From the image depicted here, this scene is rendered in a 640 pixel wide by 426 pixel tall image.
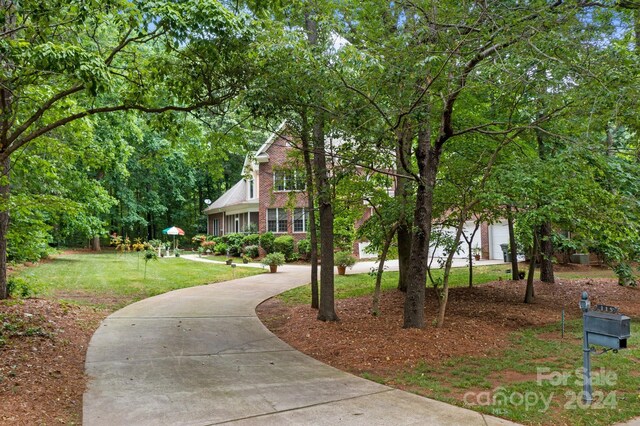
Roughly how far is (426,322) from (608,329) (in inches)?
179

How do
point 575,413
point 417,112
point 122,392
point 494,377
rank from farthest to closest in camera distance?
point 417,112, point 494,377, point 122,392, point 575,413

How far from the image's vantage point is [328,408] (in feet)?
14.9

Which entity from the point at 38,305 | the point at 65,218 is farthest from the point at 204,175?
the point at 38,305

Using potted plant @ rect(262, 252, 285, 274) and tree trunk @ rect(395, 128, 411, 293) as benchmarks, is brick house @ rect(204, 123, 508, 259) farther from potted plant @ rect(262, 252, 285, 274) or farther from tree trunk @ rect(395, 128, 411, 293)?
tree trunk @ rect(395, 128, 411, 293)

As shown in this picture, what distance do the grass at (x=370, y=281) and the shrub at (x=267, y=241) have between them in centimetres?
873

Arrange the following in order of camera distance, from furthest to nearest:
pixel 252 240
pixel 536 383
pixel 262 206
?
1. pixel 262 206
2. pixel 252 240
3. pixel 536 383

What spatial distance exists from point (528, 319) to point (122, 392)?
26.9 feet

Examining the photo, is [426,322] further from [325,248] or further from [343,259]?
[343,259]

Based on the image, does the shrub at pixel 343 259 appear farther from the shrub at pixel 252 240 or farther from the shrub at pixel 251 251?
the shrub at pixel 252 240

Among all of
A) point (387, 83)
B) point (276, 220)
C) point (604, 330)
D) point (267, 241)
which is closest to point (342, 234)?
point (267, 241)

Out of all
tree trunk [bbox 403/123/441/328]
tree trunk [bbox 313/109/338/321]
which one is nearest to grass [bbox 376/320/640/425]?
tree trunk [bbox 403/123/441/328]

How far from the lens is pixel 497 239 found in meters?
25.6

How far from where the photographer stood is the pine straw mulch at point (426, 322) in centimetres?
668

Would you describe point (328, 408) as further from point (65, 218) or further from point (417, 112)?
point (65, 218)
